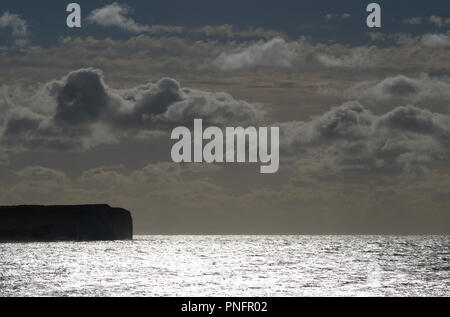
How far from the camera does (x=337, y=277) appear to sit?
110m

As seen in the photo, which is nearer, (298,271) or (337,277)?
(337,277)

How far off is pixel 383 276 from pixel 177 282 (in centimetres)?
3138

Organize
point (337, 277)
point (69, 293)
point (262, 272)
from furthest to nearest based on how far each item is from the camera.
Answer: point (262, 272) → point (337, 277) → point (69, 293)
